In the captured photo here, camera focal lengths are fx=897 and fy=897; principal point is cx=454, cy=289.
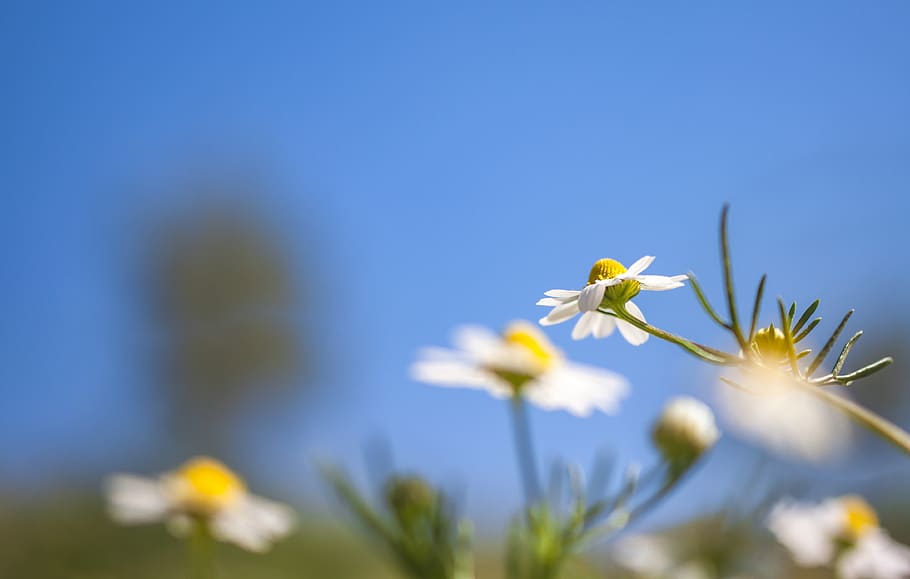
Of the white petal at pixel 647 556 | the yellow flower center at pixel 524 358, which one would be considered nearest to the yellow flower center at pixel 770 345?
the yellow flower center at pixel 524 358

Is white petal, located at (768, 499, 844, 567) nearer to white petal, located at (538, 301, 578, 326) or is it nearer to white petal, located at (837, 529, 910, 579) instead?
white petal, located at (837, 529, 910, 579)

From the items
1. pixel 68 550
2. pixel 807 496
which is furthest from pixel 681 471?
pixel 68 550

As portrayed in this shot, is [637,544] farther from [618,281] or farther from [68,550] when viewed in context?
[68,550]

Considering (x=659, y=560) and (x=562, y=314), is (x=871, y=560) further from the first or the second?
(x=562, y=314)

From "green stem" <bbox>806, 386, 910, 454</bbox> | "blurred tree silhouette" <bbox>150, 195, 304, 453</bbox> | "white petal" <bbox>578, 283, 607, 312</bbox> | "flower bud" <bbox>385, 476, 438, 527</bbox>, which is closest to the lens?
"green stem" <bbox>806, 386, 910, 454</bbox>

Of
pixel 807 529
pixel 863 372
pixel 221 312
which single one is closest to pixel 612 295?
pixel 863 372

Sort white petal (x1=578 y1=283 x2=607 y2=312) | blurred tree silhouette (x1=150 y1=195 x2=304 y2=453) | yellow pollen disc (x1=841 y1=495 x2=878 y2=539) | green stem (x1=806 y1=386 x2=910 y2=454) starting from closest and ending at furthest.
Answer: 1. green stem (x1=806 y1=386 x2=910 y2=454)
2. white petal (x1=578 y1=283 x2=607 y2=312)
3. yellow pollen disc (x1=841 y1=495 x2=878 y2=539)
4. blurred tree silhouette (x1=150 y1=195 x2=304 y2=453)

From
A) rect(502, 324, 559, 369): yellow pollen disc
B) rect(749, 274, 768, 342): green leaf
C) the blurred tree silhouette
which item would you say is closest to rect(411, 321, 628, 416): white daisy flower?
rect(502, 324, 559, 369): yellow pollen disc

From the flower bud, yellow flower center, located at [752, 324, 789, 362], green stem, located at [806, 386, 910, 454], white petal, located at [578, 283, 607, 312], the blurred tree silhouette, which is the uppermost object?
the blurred tree silhouette
